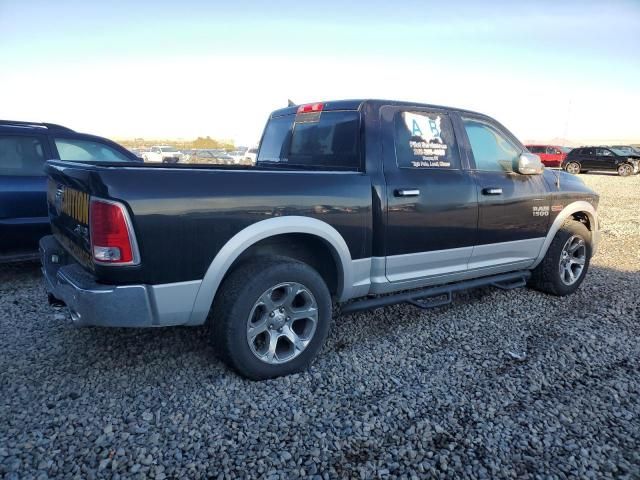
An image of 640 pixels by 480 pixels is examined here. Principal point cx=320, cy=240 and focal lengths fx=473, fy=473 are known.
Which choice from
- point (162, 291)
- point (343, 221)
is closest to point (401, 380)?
point (343, 221)

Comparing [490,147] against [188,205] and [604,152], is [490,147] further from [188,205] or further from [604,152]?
[604,152]

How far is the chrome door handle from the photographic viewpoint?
3.46 metres

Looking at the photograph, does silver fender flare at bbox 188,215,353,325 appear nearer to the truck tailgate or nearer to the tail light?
the tail light

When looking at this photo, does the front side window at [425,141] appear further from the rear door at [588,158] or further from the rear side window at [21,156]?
the rear door at [588,158]

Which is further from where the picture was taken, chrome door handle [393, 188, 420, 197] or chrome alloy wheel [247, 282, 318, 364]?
chrome door handle [393, 188, 420, 197]

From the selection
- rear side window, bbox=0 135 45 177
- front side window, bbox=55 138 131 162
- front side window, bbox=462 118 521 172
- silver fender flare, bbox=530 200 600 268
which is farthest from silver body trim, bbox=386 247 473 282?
rear side window, bbox=0 135 45 177

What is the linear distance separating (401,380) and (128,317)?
1.76 meters

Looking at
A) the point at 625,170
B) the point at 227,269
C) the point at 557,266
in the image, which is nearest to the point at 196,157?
the point at 557,266

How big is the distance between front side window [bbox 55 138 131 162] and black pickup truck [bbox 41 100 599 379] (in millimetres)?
2132

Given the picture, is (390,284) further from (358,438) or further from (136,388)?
(136,388)

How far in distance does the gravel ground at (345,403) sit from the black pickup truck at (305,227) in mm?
346

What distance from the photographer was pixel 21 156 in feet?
16.3

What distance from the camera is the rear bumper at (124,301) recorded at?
8.37ft

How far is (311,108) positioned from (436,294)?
1895 mm
